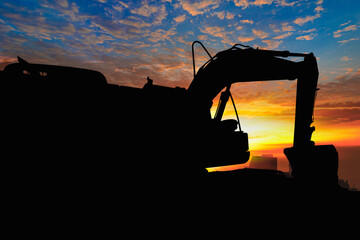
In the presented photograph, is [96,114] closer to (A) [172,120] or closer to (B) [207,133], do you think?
(A) [172,120]

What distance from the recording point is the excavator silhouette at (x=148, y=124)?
13.9ft

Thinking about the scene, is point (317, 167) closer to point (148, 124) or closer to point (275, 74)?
point (275, 74)

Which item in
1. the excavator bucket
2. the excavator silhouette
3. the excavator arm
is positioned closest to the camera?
the excavator silhouette

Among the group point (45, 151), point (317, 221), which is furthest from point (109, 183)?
point (317, 221)

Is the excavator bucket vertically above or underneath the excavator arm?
underneath

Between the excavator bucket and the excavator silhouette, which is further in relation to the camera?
the excavator bucket

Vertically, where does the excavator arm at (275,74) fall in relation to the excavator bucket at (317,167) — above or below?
above

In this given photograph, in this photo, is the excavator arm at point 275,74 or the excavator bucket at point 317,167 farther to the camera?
the excavator arm at point 275,74

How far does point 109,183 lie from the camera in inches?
173

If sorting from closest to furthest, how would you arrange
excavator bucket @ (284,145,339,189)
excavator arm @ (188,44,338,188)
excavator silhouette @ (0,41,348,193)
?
excavator silhouette @ (0,41,348,193) → excavator bucket @ (284,145,339,189) → excavator arm @ (188,44,338,188)

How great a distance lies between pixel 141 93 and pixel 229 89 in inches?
109

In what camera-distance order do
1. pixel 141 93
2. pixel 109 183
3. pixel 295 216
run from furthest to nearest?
pixel 141 93
pixel 109 183
pixel 295 216

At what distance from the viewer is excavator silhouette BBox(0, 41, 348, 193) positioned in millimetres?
4246

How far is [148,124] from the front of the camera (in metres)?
5.04
